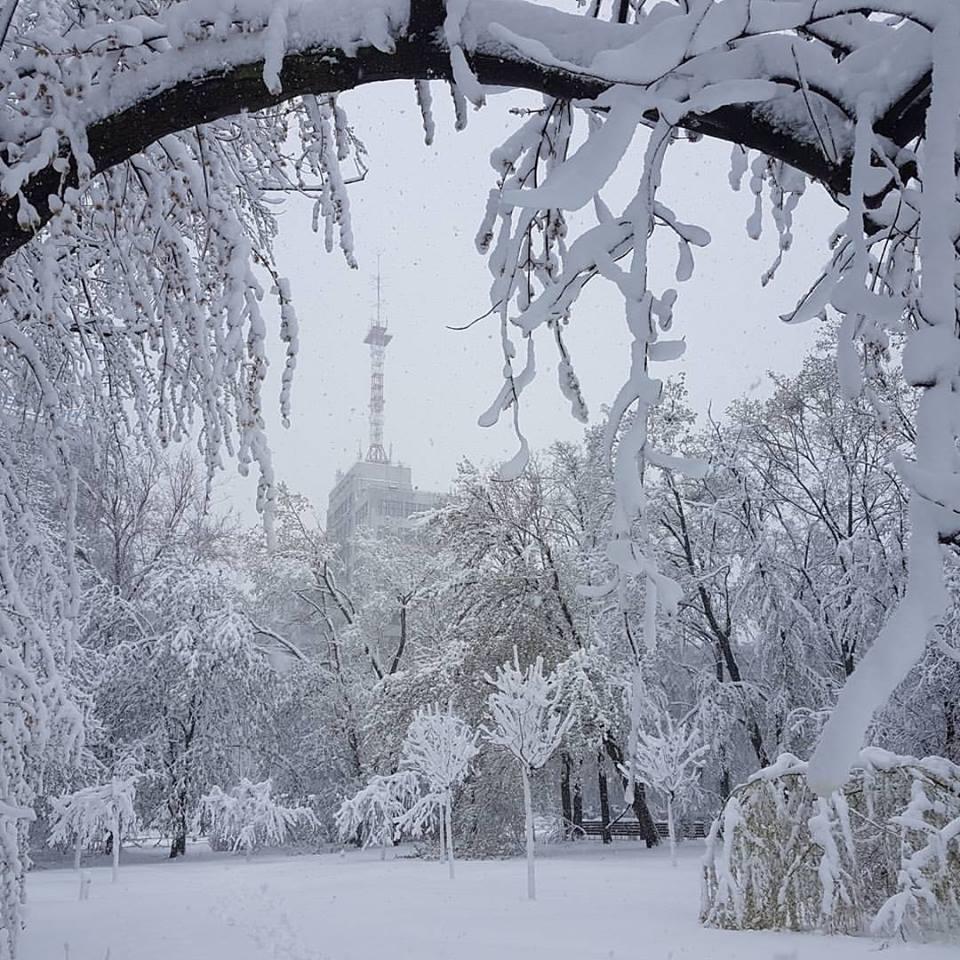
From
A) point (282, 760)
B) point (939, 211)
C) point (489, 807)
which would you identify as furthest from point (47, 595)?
point (282, 760)

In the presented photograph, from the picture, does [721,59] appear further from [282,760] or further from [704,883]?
[282,760]

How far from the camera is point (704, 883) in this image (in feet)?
27.8

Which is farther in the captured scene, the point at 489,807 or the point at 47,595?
the point at 489,807

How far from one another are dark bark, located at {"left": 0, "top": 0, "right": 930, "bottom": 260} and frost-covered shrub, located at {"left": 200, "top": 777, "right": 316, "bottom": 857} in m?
17.8

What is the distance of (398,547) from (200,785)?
9376mm

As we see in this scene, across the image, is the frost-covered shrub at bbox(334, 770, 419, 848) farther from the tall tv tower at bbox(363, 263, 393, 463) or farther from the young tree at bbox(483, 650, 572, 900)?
the tall tv tower at bbox(363, 263, 393, 463)

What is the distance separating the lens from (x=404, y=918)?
9297mm

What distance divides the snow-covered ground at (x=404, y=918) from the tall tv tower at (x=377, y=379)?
42.4m

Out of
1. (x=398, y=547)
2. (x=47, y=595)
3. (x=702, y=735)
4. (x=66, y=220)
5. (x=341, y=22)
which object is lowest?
(x=702, y=735)

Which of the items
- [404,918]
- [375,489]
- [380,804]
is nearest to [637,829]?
[380,804]

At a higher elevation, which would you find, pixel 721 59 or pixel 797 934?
pixel 721 59

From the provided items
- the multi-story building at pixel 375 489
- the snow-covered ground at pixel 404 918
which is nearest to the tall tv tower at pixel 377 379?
the multi-story building at pixel 375 489

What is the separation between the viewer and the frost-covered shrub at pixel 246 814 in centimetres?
1791

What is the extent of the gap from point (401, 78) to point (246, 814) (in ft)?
60.6
